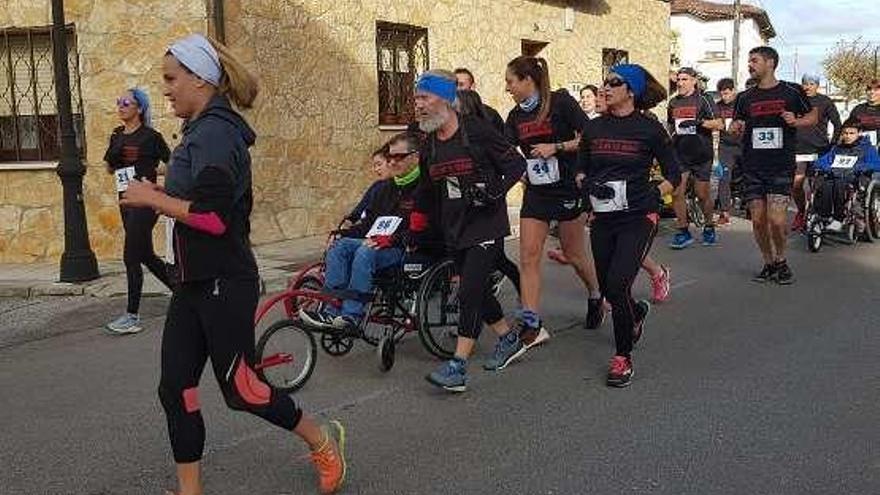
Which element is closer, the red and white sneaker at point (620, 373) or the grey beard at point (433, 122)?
the grey beard at point (433, 122)

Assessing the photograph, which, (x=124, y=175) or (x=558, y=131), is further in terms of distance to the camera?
(x=124, y=175)

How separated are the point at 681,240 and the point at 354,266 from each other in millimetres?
6301

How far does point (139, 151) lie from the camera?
7098mm

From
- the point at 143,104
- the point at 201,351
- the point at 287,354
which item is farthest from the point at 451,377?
the point at 143,104

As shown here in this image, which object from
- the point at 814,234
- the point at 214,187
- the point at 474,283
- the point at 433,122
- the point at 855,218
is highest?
the point at 433,122

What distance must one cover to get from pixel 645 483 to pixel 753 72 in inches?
213

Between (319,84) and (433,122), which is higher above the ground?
(319,84)

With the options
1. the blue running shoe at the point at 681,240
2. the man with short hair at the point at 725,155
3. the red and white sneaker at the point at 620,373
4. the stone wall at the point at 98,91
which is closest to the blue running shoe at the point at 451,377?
the red and white sneaker at the point at 620,373

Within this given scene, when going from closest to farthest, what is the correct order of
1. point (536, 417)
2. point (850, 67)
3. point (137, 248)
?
1. point (536, 417)
2. point (137, 248)
3. point (850, 67)

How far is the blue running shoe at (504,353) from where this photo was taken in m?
5.74

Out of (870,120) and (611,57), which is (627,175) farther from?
(611,57)

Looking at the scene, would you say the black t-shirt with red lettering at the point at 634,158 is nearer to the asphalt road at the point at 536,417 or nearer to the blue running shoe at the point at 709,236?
the asphalt road at the point at 536,417

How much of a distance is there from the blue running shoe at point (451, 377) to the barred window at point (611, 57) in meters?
14.0

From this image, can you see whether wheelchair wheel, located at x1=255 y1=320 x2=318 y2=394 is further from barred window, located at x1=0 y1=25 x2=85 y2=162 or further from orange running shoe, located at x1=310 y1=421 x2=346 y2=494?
barred window, located at x1=0 y1=25 x2=85 y2=162
